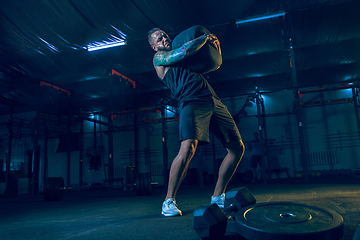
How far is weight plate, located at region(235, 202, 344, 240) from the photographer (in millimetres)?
665

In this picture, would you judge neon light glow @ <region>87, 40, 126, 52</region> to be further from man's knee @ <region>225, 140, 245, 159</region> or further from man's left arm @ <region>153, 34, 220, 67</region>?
man's knee @ <region>225, 140, 245, 159</region>

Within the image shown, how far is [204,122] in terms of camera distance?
1.47 metres

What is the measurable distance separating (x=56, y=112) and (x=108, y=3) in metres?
4.79

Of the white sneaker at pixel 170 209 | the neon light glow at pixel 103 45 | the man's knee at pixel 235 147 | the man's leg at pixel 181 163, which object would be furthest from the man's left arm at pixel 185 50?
the neon light glow at pixel 103 45

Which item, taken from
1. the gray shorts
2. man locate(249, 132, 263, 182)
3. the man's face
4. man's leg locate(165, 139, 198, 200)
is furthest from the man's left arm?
man locate(249, 132, 263, 182)

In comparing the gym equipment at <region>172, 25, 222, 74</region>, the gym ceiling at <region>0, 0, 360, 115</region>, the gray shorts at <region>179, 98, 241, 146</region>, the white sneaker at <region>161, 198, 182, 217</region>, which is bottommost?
the white sneaker at <region>161, 198, 182, 217</region>

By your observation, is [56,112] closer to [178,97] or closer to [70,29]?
[70,29]

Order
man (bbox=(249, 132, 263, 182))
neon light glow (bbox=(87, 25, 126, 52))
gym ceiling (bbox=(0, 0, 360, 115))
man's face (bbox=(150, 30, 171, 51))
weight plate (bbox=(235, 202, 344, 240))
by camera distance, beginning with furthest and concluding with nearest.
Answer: man (bbox=(249, 132, 263, 182)) → neon light glow (bbox=(87, 25, 126, 52)) → gym ceiling (bbox=(0, 0, 360, 115)) → man's face (bbox=(150, 30, 171, 51)) → weight plate (bbox=(235, 202, 344, 240))

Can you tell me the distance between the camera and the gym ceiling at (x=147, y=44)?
146 inches

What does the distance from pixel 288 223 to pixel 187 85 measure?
3.27 ft

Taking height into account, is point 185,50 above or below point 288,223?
above

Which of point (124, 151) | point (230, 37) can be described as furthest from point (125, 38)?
point (124, 151)

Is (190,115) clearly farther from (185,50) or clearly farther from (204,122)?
(185,50)

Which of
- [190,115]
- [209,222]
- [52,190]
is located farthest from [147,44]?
[209,222]
